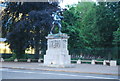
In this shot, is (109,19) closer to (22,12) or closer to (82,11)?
(22,12)

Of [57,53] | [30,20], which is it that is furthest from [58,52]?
[30,20]

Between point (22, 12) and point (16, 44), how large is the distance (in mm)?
5657

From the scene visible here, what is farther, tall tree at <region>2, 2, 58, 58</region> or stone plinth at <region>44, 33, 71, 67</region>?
tall tree at <region>2, 2, 58, 58</region>

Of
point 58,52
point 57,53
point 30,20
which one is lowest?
point 57,53

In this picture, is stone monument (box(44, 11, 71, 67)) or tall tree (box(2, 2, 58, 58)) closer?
stone monument (box(44, 11, 71, 67))

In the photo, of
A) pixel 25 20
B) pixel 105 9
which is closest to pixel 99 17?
pixel 105 9

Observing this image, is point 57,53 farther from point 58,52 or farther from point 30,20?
point 30,20

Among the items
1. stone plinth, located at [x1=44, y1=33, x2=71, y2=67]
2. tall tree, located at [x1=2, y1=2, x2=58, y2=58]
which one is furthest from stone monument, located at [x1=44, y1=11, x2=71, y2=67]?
tall tree, located at [x1=2, y1=2, x2=58, y2=58]

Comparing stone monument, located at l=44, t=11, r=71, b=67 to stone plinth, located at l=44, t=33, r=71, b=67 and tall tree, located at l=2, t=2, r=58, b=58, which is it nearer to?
stone plinth, located at l=44, t=33, r=71, b=67

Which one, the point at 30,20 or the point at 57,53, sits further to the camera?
the point at 30,20

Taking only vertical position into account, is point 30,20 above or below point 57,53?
above

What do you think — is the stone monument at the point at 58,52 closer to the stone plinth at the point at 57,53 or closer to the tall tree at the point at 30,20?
the stone plinth at the point at 57,53

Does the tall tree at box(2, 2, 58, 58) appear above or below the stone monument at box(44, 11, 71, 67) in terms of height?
above

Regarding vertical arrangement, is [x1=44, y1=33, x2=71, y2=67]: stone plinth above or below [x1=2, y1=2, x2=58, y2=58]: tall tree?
below
